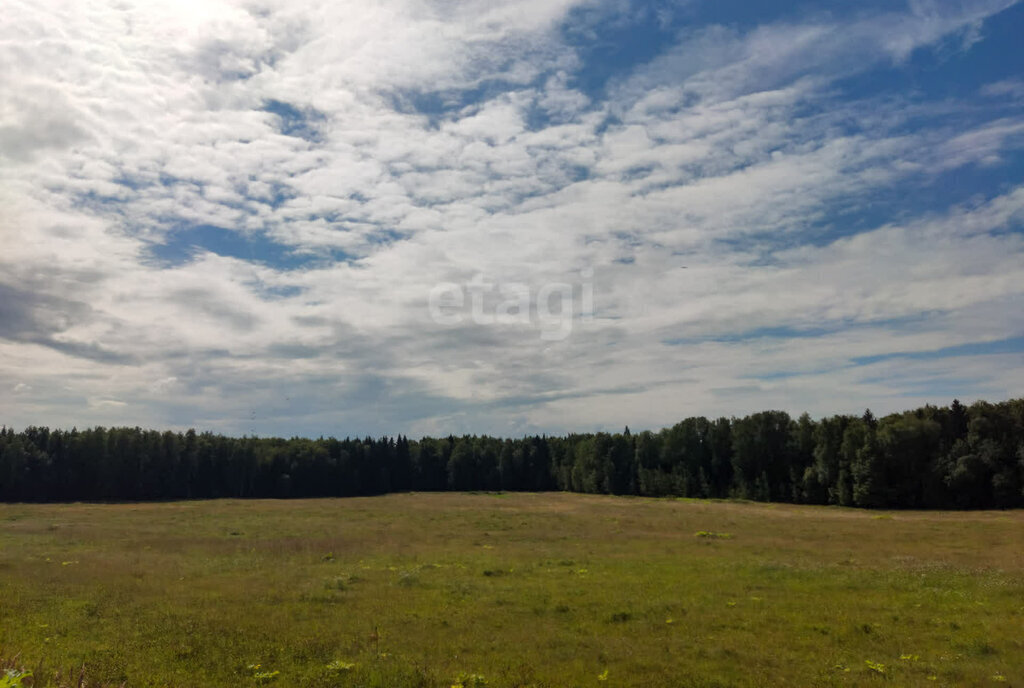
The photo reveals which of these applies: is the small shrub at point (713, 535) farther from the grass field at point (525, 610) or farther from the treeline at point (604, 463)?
the treeline at point (604, 463)

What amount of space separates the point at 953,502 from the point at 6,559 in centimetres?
10221

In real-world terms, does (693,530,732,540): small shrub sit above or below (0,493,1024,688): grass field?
below

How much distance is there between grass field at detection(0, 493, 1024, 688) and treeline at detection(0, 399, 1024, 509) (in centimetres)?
4572

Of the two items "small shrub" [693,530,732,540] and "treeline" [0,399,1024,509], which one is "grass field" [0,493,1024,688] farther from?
"treeline" [0,399,1024,509]

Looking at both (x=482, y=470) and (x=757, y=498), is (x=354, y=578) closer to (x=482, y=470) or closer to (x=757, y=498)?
(x=757, y=498)

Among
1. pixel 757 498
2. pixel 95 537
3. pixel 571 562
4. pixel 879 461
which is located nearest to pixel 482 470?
pixel 757 498

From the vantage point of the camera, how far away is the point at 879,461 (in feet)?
296

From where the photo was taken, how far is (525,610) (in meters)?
24.5

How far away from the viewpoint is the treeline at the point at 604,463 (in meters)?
86.2

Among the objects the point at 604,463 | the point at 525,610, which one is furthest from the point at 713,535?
the point at 604,463

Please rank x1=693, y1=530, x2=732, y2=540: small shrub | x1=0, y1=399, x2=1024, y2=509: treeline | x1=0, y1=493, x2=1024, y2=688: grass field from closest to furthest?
x1=0, y1=493, x2=1024, y2=688: grass field, x1=693, y1=530, x2=732, y2=540: small shrub, x1=0, y1=399, x2=1024, y2=509: treeline

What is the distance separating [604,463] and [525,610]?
12113 centimetres

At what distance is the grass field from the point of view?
17.2 m

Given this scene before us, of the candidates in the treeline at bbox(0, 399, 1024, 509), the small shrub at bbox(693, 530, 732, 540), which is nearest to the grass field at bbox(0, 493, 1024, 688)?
the small shrub at bbox(693, 530, 732, 540)
